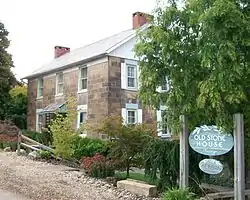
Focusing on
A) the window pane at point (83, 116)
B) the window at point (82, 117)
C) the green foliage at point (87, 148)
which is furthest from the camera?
the window at point (82, 117)

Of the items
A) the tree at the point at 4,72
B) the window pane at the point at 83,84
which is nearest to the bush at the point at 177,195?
the window pane at the point at 83,84

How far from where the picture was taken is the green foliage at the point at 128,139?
13266 mm

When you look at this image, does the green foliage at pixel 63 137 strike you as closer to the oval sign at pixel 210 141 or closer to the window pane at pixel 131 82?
the window pane at pixel 131 82

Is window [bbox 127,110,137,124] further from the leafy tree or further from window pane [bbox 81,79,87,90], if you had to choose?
the leafy tree

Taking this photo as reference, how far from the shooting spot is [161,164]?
10852 mm

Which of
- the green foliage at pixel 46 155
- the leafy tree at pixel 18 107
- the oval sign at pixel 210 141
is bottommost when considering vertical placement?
the green foliage at pixel 46 155

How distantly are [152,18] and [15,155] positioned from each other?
12.9 meters

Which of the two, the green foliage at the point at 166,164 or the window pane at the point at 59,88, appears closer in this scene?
the green foliage at the point at 166,164

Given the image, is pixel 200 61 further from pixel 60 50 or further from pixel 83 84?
pixel 60 50

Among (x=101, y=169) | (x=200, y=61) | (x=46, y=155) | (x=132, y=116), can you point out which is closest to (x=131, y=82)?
(x=132, y=116)

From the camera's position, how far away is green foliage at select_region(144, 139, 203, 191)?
412 inches

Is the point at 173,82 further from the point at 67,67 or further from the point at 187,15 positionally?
the point at 67,67

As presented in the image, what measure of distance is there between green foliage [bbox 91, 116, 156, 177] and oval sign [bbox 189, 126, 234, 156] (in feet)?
11.9

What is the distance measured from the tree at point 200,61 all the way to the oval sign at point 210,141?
232 millimetres
